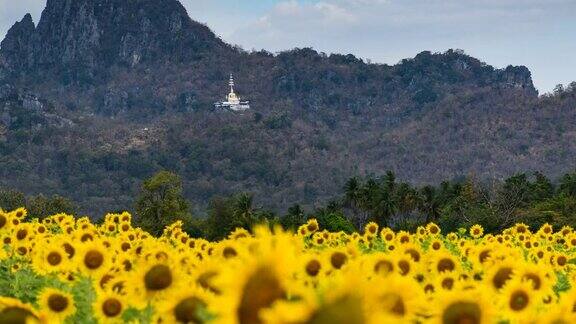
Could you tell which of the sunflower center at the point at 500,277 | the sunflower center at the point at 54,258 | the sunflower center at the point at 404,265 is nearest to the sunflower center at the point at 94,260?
the sunflower center at the point at 54,258

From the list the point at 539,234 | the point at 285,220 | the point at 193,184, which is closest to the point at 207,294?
the point at 539,234

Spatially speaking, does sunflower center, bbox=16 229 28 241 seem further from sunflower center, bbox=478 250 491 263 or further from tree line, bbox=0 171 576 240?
tree line, bbox=0 171 576 240

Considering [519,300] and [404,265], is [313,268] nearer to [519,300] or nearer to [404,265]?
[519,300]

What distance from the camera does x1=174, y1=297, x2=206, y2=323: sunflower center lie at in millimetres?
3815

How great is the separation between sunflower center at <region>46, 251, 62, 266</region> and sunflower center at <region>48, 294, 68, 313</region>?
1873mm

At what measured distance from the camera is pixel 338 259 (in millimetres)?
5832

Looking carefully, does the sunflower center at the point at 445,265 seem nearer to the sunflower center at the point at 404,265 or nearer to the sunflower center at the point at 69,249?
the sunflower center at the point at 404,265

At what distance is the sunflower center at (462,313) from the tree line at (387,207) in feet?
166

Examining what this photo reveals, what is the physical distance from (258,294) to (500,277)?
3.19 meters

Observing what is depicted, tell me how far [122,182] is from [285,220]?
392 feet

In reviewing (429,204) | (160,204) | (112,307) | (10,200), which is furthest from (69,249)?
(10,200)

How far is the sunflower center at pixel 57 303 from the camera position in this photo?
519cm

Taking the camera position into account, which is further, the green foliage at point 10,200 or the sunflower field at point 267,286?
the green foliage at point 10,200

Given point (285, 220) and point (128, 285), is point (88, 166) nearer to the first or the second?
point (285, 220)
